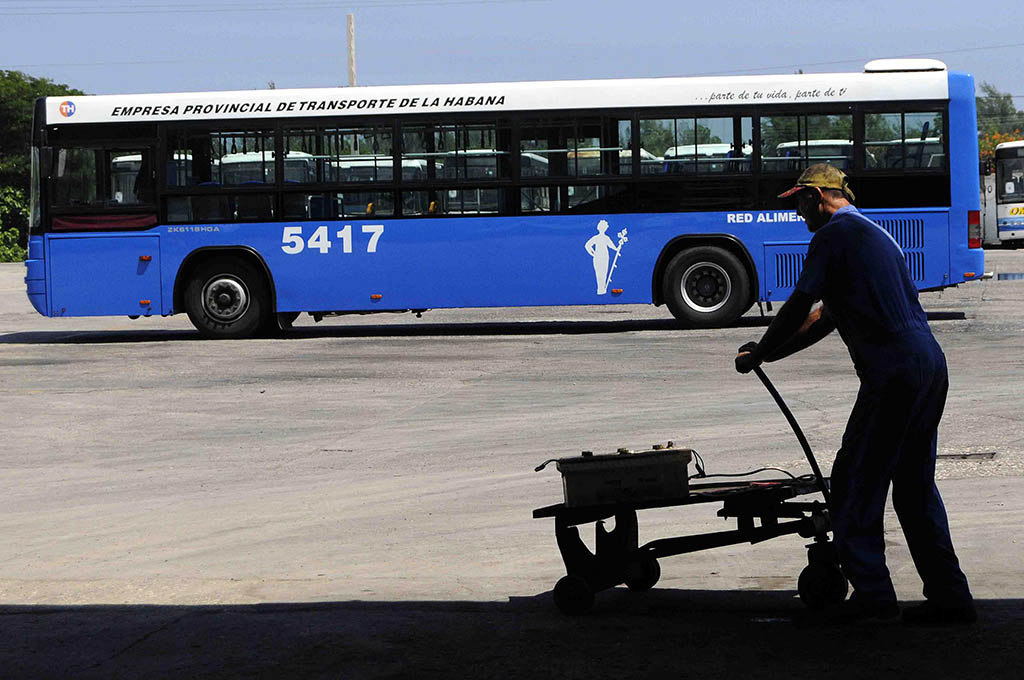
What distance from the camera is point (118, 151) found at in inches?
827

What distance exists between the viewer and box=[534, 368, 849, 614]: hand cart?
6.36 m

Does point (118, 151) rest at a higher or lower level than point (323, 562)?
higher

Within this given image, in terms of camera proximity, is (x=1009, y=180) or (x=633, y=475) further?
(x=1009, y=180)

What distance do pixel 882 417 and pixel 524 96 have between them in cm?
1518

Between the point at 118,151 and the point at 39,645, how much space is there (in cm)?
1571

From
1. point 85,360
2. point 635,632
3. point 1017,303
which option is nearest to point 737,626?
point 635,632

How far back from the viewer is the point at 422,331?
880 inches

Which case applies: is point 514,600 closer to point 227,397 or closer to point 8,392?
point 227,397

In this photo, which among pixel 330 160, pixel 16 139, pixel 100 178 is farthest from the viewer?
pixel 16 139

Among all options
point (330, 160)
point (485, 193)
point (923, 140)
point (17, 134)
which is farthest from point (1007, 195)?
point (17, 134)

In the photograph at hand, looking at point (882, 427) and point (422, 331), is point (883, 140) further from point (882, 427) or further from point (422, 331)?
point (882, 427)

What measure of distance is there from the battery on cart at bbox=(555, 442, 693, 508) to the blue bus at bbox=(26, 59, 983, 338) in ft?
45.9

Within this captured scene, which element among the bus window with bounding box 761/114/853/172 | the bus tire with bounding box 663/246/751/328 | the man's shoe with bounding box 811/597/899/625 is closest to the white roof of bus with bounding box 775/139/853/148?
the bus window with bounding box 761/114/853/172

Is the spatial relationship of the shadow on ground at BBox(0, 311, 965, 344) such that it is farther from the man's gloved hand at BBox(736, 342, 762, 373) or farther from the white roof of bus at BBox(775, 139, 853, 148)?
the man's gloved hand at BBox(736, 342, 762, 373)
